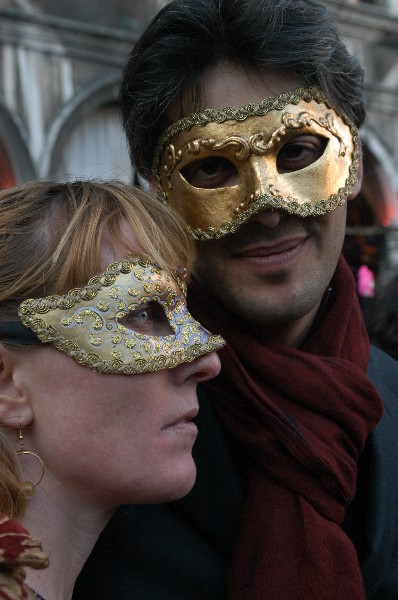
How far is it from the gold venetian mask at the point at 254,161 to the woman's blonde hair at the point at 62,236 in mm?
286

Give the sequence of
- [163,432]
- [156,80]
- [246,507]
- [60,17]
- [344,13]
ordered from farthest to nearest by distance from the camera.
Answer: [344,13] → [60,17] → [156,80] → [246,507] → [163,432]

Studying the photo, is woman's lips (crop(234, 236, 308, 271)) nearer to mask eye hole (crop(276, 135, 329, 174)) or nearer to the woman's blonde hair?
mask eye hole (crop(276, 135, 329, 174))

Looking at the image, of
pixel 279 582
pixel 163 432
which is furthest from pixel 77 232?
pixel 279 582

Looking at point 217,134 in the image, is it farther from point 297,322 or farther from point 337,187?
point 297,322

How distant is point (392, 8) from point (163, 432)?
30.8ft

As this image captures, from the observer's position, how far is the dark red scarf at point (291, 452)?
2012mm

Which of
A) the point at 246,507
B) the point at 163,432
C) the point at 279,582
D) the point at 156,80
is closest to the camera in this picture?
the point at 163,432

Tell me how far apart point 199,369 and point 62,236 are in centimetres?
40

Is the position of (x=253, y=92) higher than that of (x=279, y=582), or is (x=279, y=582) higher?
(x=253, y=92)

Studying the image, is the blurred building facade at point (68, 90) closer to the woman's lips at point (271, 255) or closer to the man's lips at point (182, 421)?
the woman's lips at point (271, 255)

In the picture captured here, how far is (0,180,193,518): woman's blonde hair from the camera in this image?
1.75 meters

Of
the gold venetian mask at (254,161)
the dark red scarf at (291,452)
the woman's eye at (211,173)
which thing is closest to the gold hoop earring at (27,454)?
the dark red scarf at (291,452)

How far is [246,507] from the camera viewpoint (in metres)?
2.13

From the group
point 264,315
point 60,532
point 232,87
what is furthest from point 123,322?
point 232,87
